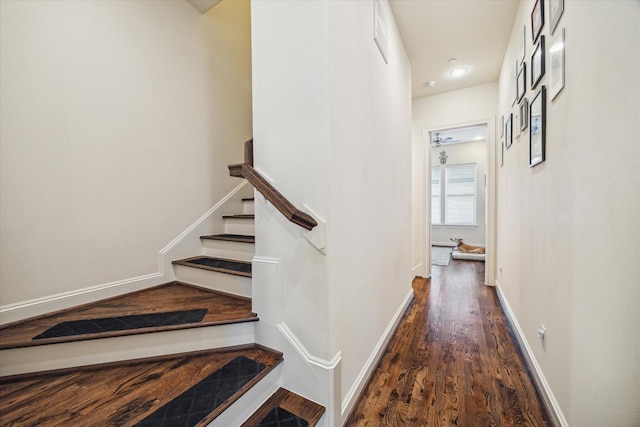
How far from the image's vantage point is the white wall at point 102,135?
142 centimetres

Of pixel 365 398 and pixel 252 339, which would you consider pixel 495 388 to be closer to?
pixel 365 398

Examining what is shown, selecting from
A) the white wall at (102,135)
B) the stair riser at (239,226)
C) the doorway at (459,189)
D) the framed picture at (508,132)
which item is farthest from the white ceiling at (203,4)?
the doorway at (459,189)

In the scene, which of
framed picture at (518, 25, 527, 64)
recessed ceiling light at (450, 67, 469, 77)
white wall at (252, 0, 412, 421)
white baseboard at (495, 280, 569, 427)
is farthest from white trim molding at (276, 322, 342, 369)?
recessed ceiling light at (450, 67, 469, 77)

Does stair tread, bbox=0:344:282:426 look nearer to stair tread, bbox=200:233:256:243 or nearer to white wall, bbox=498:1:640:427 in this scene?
stair tread, bbox=200:233:256:243

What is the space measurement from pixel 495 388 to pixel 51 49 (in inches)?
134

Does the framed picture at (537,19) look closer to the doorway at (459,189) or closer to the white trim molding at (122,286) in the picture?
the white trim molding at (122,286)

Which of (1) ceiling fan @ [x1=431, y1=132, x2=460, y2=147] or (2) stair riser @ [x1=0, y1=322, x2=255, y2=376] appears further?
(1) ceiling fan @ [x1=431, y1=132, x2=460, y2=147]

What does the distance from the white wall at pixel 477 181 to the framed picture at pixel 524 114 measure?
5.32 metres

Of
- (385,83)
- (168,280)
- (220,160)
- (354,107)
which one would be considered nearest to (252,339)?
(168,280)

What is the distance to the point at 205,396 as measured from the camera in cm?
106

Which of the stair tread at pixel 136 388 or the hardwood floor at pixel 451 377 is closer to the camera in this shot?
the stair tread at pixel 136 388

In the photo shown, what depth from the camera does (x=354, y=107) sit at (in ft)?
4.68

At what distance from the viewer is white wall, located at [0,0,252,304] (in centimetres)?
142

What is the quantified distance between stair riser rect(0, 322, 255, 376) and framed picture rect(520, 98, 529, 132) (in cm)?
241
